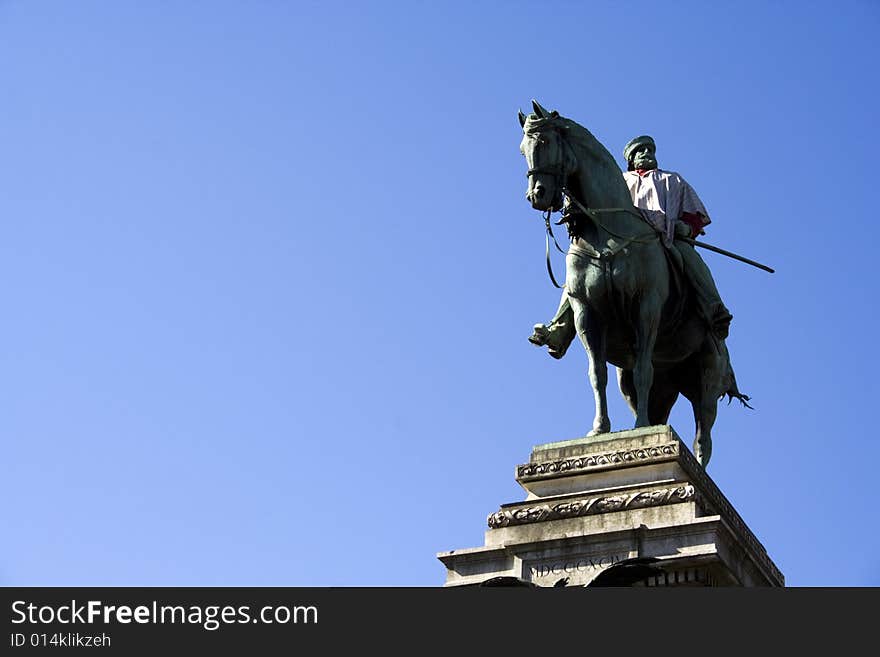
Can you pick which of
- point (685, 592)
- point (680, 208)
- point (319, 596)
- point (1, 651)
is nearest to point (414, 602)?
point (319, 596)

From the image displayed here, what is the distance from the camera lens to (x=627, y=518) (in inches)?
1038

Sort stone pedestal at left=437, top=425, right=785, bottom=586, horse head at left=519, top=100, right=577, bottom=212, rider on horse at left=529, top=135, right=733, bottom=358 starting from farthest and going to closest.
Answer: rider on horse at left=529, top=135, right=733, bottom=358
horse head at left=519, top=100, right=577, bottom=212
stone pedestal at left=437, top=425, right=785, bottom=586

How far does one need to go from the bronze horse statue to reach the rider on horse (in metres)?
0.24

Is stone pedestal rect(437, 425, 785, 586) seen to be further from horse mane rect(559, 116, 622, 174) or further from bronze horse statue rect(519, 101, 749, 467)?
horse mane rect(559, 116, 622, 174)

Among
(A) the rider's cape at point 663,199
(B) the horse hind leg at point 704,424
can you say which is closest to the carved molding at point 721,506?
(B) the horse hind leg at point 704,424

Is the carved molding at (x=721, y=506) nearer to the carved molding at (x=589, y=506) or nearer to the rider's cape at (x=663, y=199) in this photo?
the carved molding at (x=589, y=506)

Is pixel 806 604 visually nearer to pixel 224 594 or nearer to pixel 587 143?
pixel 224 594

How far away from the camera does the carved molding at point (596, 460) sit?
27.0 meters

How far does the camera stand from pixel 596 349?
2877 centimetres

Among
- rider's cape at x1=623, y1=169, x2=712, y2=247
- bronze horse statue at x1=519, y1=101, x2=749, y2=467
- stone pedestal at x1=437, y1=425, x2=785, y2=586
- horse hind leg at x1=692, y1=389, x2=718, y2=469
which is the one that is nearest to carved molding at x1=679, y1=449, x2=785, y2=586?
stone pedestal at x1=437, y1=425, x2=785, y2=586

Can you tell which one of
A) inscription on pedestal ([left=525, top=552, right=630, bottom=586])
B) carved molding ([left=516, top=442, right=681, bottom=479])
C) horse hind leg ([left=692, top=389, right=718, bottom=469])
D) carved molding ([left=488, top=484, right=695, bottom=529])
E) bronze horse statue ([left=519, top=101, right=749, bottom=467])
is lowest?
inscription on pedestal ([left=525, top=552, right=630, bottom=586])

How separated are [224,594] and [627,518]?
6849 mm

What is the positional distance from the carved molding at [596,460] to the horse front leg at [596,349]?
3.34 ft

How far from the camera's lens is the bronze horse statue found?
28.5 metres
